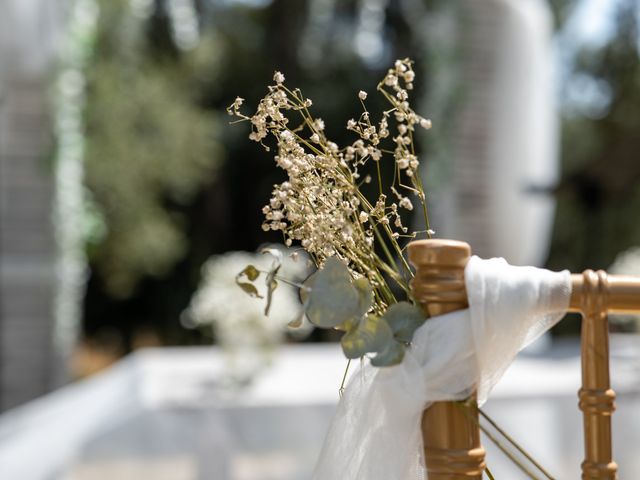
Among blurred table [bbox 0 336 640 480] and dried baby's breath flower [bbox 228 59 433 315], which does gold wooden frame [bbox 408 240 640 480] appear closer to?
dried baby's breath flower [bbox 228 59 433 315]

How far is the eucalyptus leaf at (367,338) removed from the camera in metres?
0.72

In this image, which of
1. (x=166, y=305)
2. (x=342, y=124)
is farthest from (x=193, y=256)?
(x=342, y=124)

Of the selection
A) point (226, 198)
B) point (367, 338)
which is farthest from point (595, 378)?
point (226, 198)

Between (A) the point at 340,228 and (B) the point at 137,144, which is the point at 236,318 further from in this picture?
(B) the point at 137,144

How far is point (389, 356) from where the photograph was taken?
0.73 meters

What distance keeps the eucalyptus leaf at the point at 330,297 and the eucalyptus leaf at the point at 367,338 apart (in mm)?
18

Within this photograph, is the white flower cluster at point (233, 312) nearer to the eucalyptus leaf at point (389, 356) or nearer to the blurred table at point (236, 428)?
the blurred table at point (236, 428)

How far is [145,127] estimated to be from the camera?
23.7ft

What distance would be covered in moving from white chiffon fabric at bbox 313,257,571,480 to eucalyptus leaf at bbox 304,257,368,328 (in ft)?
0.28

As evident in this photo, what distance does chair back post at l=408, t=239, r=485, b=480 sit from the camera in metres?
0.78

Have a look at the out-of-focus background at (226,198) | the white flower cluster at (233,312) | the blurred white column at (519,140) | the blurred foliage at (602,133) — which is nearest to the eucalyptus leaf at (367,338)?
the out-of-focus background at (226,198)

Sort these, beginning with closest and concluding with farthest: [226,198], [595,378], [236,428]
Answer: [595,378] → [236,428] → [226,198]

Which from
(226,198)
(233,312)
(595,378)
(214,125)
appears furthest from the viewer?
(226,198)

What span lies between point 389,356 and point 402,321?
0.16ft
